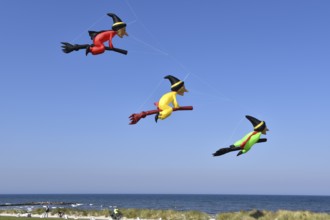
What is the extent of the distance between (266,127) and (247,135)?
2.10ft

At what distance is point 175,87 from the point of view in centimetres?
1430

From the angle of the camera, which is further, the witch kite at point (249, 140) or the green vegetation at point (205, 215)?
the green vegetation at point (205, 215)

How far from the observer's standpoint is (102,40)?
1397cm

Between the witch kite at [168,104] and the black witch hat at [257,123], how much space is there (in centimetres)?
188

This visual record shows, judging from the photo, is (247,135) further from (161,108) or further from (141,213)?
(141,213)

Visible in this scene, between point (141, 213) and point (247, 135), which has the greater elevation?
point (247, 135)

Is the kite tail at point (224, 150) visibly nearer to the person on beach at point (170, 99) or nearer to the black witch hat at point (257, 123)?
the black witch hat at point (257, 123)

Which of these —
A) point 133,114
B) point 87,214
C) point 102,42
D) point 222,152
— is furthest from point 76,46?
point 87,214

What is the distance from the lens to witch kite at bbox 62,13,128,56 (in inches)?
544

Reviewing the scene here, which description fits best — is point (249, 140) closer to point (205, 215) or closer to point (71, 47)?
point (71, 47)

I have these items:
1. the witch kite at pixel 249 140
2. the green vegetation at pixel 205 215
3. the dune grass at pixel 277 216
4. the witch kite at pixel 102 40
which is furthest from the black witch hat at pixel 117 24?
the dune grass at pixel 277 216

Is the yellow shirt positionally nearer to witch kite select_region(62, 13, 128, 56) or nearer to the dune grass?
witch kite select_region(62, 13, 128, 56)

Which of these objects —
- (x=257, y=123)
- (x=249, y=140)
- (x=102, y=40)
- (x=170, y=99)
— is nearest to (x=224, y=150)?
(x=249, y=140)

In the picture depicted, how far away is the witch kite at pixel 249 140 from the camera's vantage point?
1416 cm
